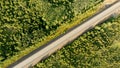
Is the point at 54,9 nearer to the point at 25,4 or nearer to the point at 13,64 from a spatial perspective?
the point at 25,4

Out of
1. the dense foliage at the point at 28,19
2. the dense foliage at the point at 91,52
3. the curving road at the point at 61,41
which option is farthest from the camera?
the dense foliage at the point at 91,52

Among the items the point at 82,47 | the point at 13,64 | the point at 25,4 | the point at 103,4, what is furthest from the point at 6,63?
the point at 103,4

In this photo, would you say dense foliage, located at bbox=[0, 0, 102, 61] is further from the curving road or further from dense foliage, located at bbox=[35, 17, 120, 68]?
dense foliage, located at bbox=[35, 17, 120, 68]

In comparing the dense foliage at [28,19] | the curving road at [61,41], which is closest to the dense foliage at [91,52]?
the curving road at [61,41]

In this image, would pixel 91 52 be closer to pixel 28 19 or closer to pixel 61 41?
pixel 61 41

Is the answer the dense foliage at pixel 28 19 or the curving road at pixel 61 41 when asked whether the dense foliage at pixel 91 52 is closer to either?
the curving road at pixel 61 41
